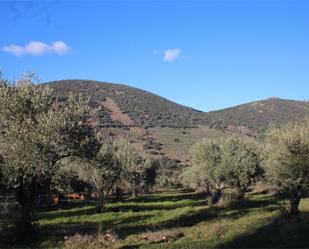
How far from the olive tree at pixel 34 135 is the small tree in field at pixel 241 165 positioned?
3302cm

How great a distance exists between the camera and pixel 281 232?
24016 mm

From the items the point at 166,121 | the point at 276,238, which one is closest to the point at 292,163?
the point at 276,238

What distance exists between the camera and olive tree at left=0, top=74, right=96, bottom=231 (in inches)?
931

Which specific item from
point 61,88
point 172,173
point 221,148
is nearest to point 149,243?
point 221,148

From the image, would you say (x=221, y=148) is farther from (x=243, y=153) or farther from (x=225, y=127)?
(x=225, y=127)

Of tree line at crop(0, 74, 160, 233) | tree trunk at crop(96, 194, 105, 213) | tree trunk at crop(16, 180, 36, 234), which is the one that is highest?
tree line at crop(0, 74, 160, 233)

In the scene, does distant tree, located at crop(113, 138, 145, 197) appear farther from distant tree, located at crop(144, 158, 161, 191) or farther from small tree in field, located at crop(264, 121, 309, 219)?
small tree in field, located at crop(264, 121, 309, 219)

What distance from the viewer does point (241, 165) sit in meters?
56.6

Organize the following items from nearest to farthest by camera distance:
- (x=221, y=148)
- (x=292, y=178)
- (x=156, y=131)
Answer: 1. (x=292, y=178)
2. (x=221, y=148)
3. (x=156, y=131)

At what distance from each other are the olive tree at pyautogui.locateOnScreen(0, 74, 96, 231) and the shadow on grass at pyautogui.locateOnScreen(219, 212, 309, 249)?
33.0 ft

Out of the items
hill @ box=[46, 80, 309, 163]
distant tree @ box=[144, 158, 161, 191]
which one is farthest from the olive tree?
hill @ box=[46, 80, 309, 163]

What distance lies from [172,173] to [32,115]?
102751mm

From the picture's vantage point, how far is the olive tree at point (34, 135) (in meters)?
23.7

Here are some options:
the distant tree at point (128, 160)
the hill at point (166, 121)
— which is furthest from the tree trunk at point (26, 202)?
the hill at point (166, 121)
